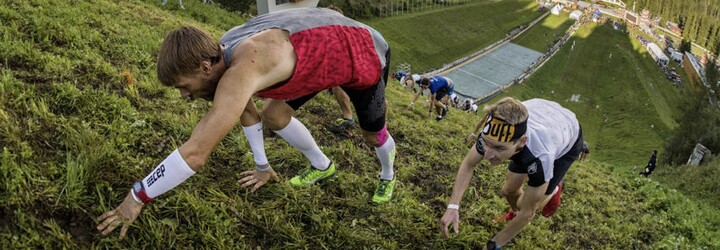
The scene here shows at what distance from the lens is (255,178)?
4480mm

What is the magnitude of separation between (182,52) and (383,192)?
10.3 ft

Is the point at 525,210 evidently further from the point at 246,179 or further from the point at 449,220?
the point at 246,179

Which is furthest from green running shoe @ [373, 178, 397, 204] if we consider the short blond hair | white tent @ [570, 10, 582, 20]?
white tent @ [570, 10, 582, 20]

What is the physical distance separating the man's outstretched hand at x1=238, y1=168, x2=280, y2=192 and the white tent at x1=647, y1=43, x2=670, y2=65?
266 ft

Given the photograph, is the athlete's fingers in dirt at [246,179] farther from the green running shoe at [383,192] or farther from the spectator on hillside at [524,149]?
the spectator on hillside at [524,149]

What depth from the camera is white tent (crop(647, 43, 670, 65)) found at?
6850 centimetres

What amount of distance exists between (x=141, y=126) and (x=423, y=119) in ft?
25.5

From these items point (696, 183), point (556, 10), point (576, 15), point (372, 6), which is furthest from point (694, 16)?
point (696, 183)

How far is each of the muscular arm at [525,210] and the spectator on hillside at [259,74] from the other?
1.70m

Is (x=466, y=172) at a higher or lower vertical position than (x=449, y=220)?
higher

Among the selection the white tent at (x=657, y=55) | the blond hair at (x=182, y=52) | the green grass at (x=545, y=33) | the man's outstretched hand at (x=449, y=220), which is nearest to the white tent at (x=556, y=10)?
the green grass at (x=545, y=33)

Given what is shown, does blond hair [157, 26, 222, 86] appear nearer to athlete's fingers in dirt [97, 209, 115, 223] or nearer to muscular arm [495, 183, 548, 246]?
athlete's fingers in dirt [97, 209, 115, 223]

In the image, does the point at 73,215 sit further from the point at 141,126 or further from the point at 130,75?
the point at 130,75

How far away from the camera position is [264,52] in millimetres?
2930
